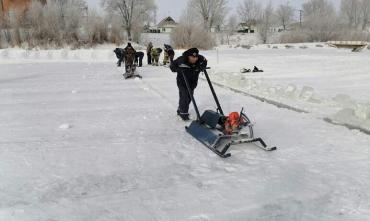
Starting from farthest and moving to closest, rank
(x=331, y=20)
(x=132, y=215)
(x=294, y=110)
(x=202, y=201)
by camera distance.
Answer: (x=331, y=20)
(x=294, y=110)
(x=202, y=201)
(x=132, y=215)

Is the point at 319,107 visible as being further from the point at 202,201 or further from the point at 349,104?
the point at 202,201

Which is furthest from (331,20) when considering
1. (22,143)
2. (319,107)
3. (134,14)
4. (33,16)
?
(22,143)

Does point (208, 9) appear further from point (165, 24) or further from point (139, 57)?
point (139, 57)

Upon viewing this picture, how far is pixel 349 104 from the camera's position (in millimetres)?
8609

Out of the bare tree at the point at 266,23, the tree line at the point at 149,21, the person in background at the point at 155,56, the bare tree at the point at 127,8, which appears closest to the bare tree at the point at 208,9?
the tree line at the point at 149,21

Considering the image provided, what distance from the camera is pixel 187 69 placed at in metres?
7.43

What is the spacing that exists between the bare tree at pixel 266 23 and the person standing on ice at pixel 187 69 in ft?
196

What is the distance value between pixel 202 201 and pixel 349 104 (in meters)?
5.70

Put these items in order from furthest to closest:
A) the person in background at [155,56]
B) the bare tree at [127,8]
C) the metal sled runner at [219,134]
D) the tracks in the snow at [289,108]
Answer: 1. the bare tree at [127,8]
2. the person in background at [155,56]
3. the tracks in the snow at [289,108]
4. the metal sled runner at [219,134]

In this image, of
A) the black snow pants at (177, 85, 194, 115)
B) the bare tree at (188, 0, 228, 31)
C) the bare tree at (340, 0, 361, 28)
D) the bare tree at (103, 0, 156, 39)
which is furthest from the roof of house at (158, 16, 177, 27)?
the black snow pants at (177, 85, 194, 115)

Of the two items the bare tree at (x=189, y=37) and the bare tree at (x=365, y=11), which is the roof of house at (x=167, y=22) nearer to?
the bare tree at (x=365, y=11)

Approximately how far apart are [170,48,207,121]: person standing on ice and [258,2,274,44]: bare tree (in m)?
59.8

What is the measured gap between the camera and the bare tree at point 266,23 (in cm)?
6644

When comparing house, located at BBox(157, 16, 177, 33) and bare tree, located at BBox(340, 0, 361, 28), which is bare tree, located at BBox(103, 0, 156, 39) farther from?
bare tree, located at BBox(340, 0, 361, 28)
